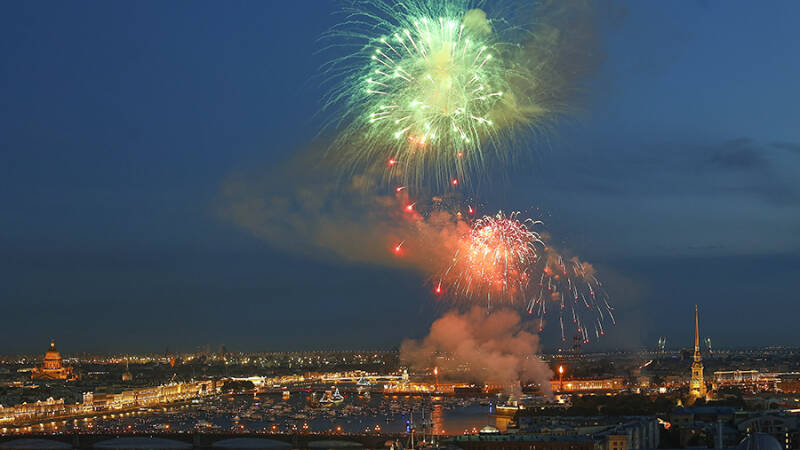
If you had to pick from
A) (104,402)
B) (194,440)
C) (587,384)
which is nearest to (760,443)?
(194,440)

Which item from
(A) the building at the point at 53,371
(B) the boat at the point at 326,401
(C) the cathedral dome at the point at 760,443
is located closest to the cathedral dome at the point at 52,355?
(A) the building at the point at 53,371

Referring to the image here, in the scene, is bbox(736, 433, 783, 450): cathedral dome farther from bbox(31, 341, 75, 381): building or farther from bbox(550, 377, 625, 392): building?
bbox(31, 341, 75, 381): building

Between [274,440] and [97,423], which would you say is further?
[97,423]

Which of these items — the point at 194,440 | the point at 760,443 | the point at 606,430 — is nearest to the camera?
the point at 760,443

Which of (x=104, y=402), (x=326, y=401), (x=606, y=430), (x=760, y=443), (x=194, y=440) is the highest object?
(x=760, y=443)

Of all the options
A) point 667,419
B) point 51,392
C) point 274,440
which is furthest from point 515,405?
point 51,392

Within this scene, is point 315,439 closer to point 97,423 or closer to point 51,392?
point 97,423

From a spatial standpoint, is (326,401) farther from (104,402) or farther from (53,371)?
(53,371)

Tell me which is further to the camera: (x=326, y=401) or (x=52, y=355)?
(x=52, y=355)
